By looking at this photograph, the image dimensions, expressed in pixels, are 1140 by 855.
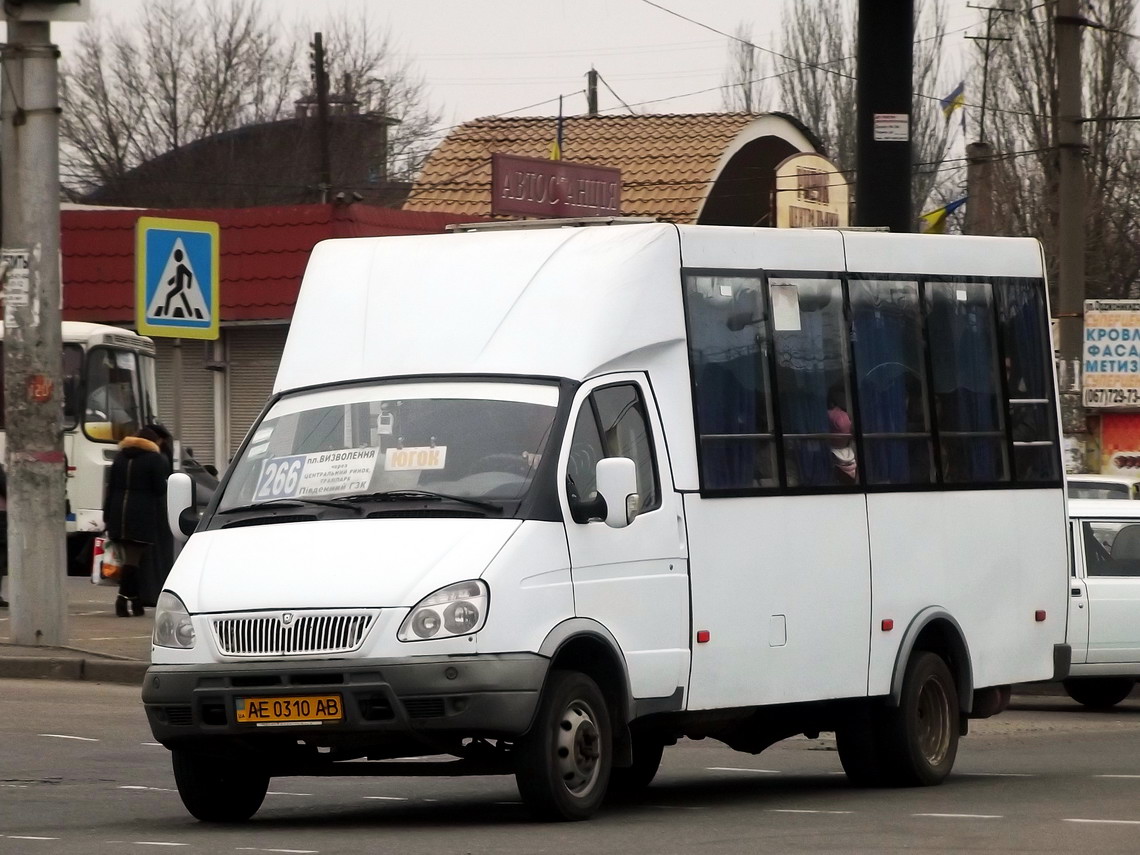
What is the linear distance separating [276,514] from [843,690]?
9.75 ft

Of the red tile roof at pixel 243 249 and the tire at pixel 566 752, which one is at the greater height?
the red tile roof at pixel 243 249

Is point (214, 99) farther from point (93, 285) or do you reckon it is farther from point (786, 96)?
point (93, 285)

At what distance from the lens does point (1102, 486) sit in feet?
70.0

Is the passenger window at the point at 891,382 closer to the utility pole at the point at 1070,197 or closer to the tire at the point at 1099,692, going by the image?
the tire at the point at 1099,692

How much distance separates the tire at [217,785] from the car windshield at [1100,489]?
1225cm

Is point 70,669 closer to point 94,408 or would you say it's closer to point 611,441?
point 611,441

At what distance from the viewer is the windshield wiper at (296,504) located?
32.7 feet

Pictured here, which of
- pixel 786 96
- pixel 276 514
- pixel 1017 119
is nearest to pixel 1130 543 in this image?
pixel 276 514

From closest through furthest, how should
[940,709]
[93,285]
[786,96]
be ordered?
[940,709] → [93,285] → [786,96]

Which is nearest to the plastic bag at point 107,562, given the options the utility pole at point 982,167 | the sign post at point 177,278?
the sign post at point 177,278

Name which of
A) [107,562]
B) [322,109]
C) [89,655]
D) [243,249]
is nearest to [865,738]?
[89,655]

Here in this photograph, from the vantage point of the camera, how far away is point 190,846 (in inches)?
Result: 360

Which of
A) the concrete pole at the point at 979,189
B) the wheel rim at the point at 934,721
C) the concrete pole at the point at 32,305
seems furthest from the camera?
the concrete pole at the point at 979,189

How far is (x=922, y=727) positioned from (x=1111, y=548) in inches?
259
